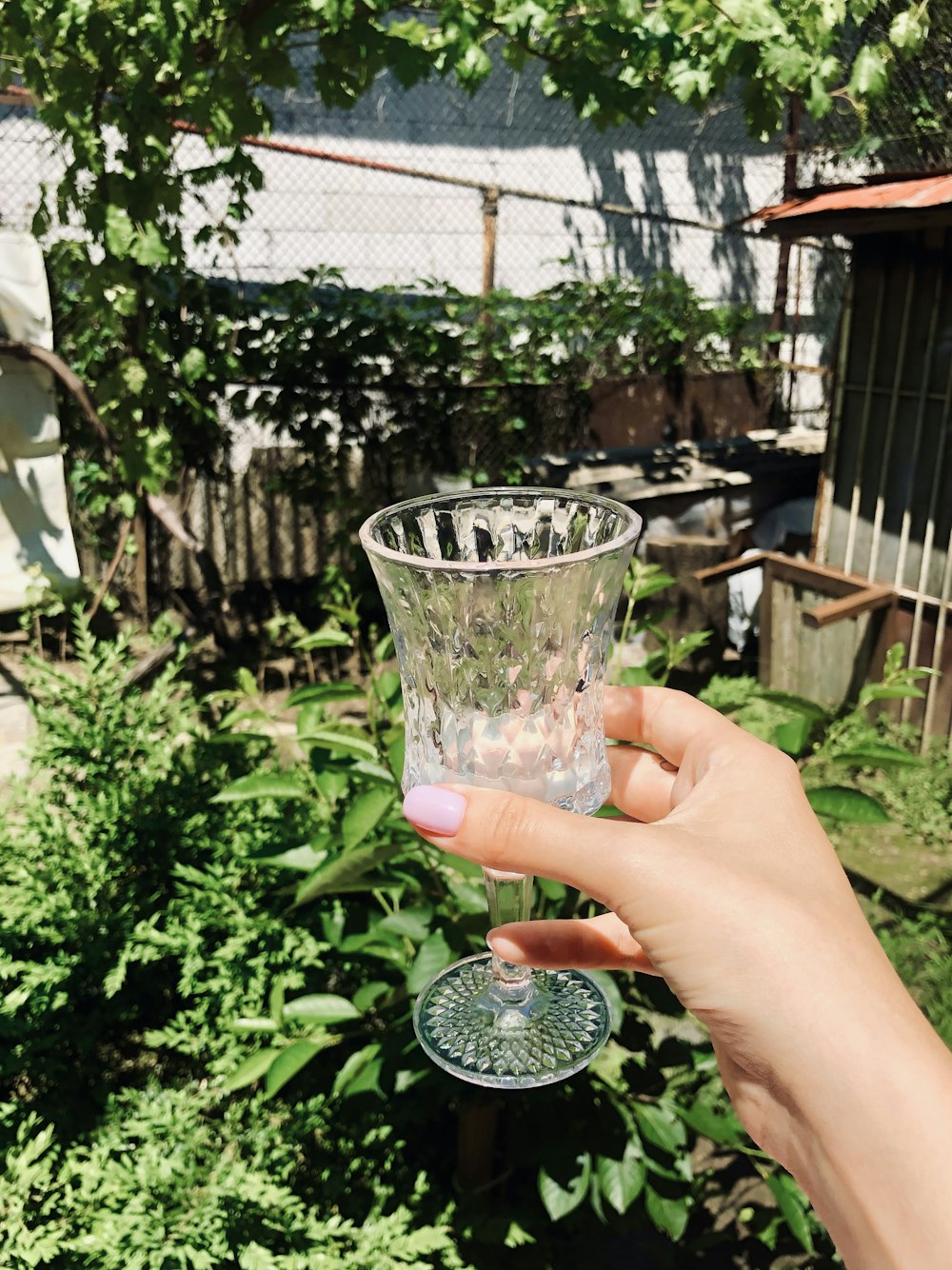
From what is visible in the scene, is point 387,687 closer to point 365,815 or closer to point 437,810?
point 365,815

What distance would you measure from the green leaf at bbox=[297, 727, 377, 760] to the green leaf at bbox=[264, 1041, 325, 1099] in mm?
496

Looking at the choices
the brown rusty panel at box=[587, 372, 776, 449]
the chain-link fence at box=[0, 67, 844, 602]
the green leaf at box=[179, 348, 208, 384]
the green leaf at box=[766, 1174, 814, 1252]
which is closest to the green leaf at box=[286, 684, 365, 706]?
the green leaf at box=[766, 1174, 814, 1252]

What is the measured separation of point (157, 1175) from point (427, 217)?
8881mm

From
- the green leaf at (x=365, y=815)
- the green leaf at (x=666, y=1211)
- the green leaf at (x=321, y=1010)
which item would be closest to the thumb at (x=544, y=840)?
the green leaf at (x=365, y=815)

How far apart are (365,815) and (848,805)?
78cm

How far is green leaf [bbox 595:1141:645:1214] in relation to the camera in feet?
5.03

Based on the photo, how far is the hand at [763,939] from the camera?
2.88 ft

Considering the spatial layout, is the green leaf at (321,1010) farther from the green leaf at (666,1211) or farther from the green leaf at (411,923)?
the green leaf at (666,1211)

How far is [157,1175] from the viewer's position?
Answer: 4.95 ft

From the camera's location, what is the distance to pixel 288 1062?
1.57m

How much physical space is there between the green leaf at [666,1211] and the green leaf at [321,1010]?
0.58 meters

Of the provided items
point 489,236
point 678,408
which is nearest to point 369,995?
point 678,408

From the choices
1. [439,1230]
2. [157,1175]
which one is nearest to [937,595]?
[439,1230]

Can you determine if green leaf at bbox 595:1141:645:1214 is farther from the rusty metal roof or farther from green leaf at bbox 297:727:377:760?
the rusty metal roof
